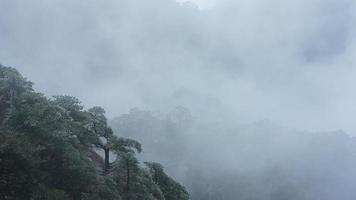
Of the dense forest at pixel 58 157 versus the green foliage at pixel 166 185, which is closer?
the dense forest at pixel 58 157

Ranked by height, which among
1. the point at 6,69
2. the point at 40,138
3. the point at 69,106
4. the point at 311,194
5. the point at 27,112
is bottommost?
the point at 40,138

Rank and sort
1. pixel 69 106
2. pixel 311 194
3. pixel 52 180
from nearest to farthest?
1. pixel 52 180
2. pixel 69 106
3. pixel 311 194

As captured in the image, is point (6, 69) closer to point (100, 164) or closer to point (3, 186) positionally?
point (100, 164)

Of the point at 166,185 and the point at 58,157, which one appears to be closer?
the point at 58,157

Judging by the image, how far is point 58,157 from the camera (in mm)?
36688

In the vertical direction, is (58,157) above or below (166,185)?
below

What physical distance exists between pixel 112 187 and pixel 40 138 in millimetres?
7577

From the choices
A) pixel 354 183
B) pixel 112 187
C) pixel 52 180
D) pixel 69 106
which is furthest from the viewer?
pixel 354 183

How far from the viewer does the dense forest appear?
28625mm

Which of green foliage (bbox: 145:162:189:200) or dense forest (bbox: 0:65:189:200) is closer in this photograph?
dense forest (bbox: 0:65:189:200)

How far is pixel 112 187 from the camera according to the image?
3881 centimetres

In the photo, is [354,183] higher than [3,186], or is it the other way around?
[354,183]

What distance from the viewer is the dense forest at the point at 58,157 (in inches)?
1127

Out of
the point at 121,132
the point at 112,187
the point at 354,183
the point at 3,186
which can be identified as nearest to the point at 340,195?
the point at 354,183
